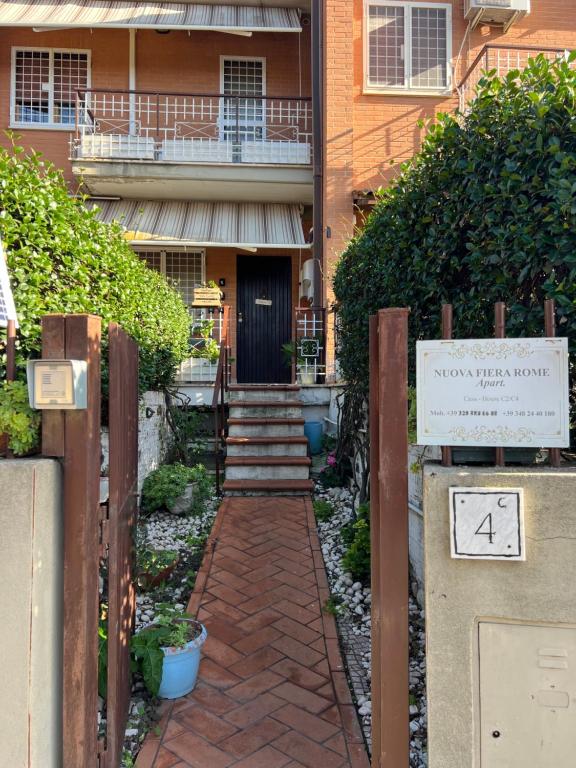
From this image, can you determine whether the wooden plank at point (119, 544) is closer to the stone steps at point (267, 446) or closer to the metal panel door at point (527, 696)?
the metal panel door at point (527, 696)

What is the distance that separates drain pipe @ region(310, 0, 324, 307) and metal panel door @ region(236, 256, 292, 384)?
Answer: 1.97 metres

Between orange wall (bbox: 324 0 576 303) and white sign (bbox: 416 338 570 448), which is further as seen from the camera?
orange wall (bbox: 324 0 576 303)

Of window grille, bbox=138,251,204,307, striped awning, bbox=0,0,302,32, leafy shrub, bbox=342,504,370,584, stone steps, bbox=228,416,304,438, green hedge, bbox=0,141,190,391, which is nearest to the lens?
green hedge, bbox=0,141,190,391

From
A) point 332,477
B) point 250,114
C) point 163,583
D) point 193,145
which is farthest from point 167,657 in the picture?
point 250,114

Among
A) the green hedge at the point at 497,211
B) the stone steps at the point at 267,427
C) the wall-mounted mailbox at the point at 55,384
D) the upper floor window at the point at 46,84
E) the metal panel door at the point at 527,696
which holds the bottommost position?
the metal panel door at the point at 527,696

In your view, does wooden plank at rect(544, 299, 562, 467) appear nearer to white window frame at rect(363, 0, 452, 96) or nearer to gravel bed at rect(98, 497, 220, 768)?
gravel bed at rect(98, 497, 220, 768)

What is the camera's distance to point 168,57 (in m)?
10.4

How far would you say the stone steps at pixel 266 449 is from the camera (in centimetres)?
593

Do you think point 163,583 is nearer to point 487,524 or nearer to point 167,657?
point 167,657

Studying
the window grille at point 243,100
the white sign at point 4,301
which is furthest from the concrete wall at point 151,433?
the window grille at point 243,100

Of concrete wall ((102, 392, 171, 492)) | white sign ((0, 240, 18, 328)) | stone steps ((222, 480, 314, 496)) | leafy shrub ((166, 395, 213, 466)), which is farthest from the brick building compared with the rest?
white sign ((0, 240, 18, 328))

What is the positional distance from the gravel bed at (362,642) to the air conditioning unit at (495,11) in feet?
31.3

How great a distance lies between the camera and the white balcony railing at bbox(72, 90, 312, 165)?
9.21 m

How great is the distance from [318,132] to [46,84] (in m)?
5.73
